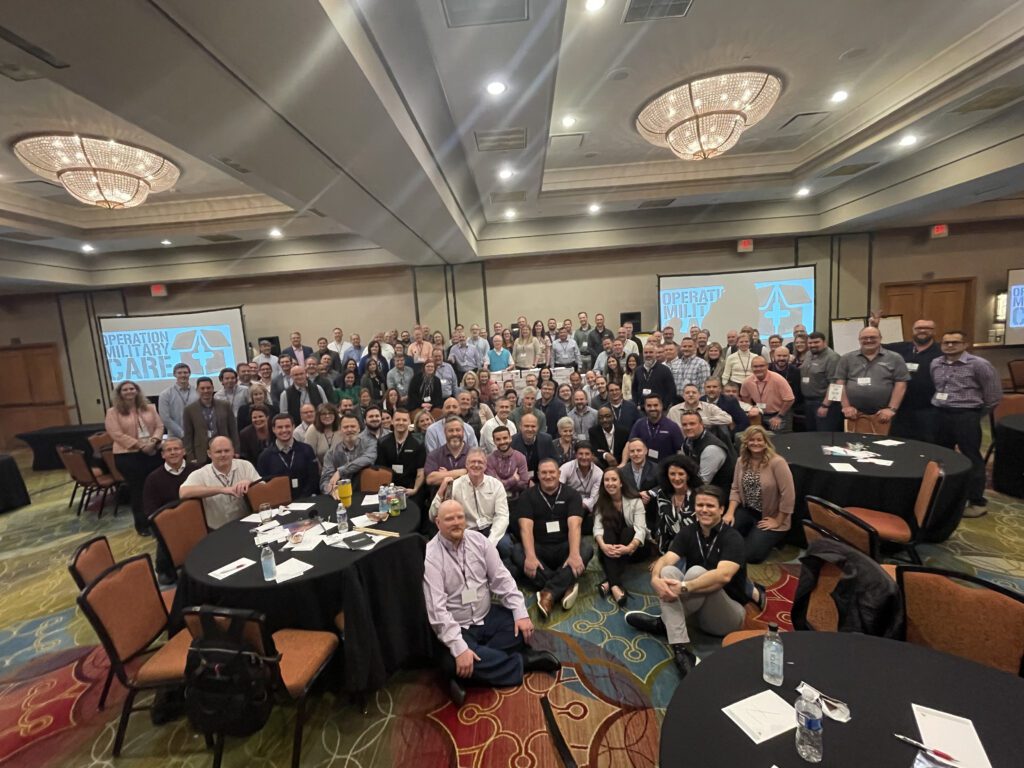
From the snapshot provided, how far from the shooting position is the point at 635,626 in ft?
10.5

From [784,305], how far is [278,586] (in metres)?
10.3

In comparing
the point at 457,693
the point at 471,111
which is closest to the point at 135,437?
the point at 457,693

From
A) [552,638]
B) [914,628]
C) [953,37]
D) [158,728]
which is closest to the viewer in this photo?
[914,628]

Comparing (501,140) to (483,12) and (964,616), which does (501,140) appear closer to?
(483,12)

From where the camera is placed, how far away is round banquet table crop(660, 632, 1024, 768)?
138cm

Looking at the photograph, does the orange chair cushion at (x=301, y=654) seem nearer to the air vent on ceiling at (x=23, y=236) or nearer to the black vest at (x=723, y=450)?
the black vest at (x=723, y=450)

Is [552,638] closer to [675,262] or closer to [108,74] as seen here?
[108,74]

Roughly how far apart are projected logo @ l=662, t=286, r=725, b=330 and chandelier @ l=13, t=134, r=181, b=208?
8.70 m

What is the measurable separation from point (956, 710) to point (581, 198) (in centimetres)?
745

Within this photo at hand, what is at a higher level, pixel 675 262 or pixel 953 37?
pixel 953 37

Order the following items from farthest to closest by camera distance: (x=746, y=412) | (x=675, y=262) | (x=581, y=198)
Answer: (x=675, y=262), (x=581, y=198), (x=746, y=412)

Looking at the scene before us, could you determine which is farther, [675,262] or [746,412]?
[675,262]

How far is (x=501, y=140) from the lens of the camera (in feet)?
15.6

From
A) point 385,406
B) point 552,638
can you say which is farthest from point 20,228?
point 552,638
